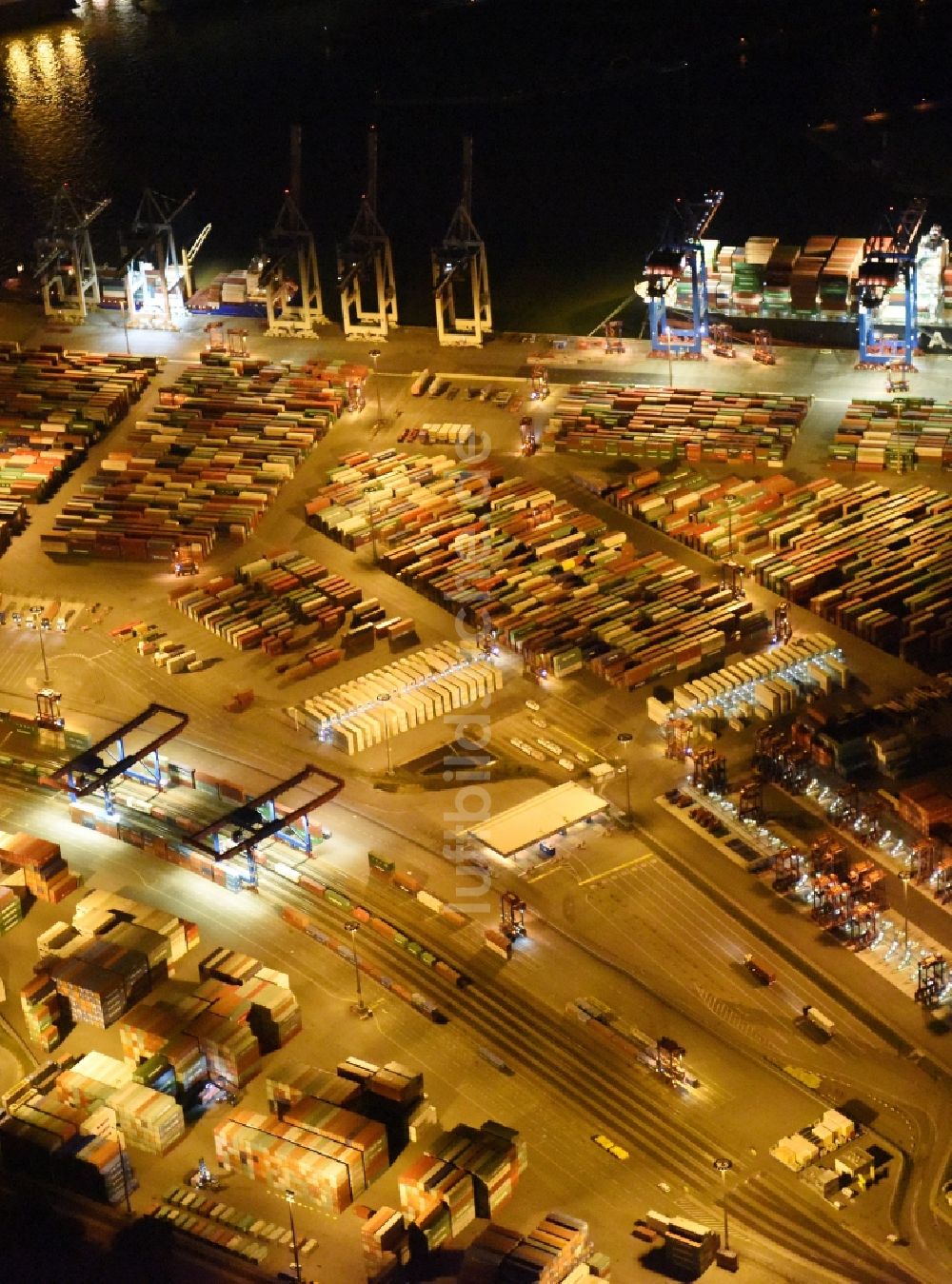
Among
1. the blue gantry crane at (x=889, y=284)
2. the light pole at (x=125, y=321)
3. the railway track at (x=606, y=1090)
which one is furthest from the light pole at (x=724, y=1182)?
the light pole at (x=125, y=321)

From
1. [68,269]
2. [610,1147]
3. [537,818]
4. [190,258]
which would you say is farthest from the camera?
[190,258]

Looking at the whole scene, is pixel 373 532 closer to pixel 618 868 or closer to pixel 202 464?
pixel 202 464

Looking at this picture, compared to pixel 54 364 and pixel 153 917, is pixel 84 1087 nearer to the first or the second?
pixel 153 917

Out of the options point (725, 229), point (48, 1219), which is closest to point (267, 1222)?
point (48, 1219)

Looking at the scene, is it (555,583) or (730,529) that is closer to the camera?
(555,583)

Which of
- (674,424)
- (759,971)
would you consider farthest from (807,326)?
(759,971)

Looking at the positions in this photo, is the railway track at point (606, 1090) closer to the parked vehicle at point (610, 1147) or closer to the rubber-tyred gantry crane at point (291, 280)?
the parked vehicle at point (610, 1147)

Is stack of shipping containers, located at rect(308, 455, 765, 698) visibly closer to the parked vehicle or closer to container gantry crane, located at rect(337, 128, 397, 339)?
container gantry crane, located at rect(337, 128, 397, 339)
